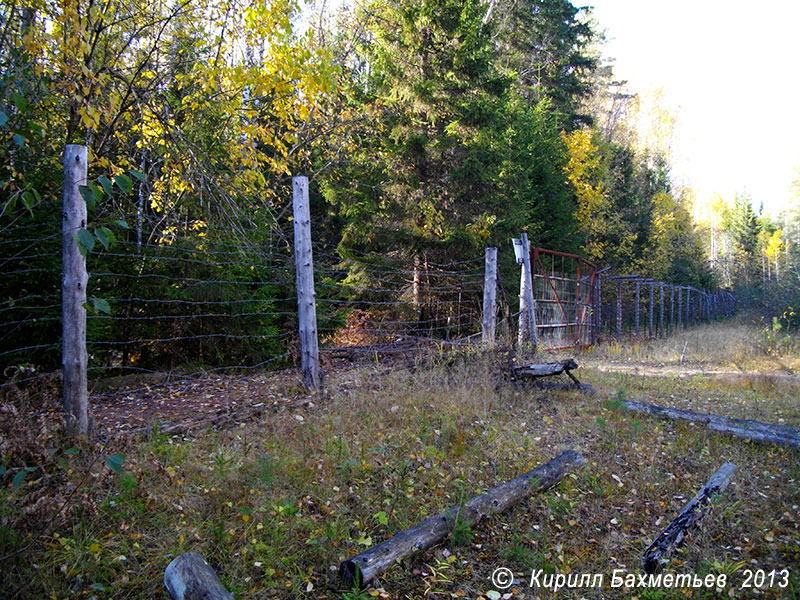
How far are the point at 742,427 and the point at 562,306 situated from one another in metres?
7.24

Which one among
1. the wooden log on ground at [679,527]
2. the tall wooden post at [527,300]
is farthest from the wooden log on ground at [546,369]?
the tall wooden post at [527,300]

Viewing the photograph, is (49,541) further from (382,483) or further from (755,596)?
(755,596)

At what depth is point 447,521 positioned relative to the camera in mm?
3135

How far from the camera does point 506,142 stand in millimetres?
13031

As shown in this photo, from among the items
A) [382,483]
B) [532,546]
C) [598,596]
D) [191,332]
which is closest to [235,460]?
[382,483]

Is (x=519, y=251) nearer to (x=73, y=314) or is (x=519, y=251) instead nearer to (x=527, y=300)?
(x=527, y=300)

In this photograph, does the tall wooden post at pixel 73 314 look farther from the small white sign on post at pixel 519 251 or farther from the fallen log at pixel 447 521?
the small white sign on post at pixel 519 251

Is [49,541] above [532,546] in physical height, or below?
above

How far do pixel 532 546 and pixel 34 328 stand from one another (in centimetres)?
541

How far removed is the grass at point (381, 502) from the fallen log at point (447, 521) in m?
0.08

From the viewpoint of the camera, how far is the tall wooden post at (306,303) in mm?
5664

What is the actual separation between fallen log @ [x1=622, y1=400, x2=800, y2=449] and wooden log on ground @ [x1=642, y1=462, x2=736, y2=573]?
1.32 m
